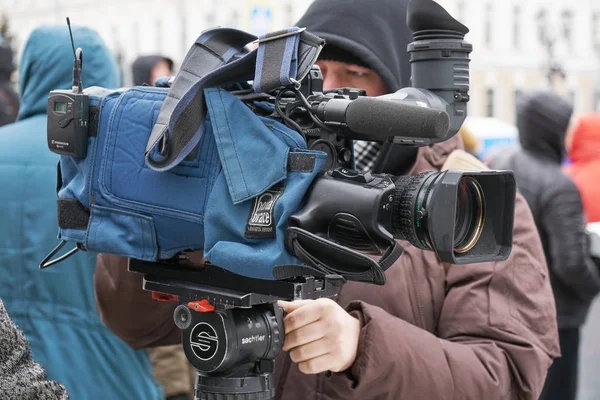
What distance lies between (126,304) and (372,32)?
36.7 inches

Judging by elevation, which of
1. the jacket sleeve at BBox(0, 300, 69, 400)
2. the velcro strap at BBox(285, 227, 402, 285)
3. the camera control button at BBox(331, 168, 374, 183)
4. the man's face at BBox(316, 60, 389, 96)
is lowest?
the jacket sleeve at BBox(0, 300, 69, 400)

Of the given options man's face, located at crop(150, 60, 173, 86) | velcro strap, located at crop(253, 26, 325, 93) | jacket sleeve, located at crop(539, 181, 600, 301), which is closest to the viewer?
velcro strap, located at crop(253, 26, 325, 93)

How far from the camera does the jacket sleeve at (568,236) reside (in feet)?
13.8

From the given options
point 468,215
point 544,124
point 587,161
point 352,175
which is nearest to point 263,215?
point 352,175

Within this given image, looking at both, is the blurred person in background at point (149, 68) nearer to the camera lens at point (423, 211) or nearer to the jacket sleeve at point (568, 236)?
the jacket sleeve at point (568, 236)

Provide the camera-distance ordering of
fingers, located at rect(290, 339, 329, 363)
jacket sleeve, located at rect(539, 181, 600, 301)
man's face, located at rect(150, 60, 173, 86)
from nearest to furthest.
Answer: fingers, located at rect(290, 339, 329, 363) → jacket sleeve, located at rect(539, 181, 600, 301) → man's face, located at rect(150, 60, 173, 86)

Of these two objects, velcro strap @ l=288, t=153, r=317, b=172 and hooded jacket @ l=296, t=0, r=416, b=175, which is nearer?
velcro strap @ l=288, t=153, r=317, b=172

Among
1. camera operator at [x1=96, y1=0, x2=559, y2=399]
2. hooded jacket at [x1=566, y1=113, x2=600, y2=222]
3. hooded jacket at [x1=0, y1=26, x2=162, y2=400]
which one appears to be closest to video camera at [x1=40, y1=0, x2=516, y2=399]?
camera operator at [x1=96, y1=0, x2=559, y2=399]

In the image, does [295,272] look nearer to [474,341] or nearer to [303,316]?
[303,316]

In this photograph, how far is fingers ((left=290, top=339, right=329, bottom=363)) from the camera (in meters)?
1.86

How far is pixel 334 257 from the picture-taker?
1.58m

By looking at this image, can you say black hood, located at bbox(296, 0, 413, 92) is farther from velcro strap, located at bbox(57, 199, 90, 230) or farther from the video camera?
velcro strap, located at bbox(57, 199, 90, 230)

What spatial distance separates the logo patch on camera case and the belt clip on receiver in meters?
0.41

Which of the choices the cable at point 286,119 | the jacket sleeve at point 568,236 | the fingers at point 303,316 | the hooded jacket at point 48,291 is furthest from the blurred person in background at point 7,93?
the cable at point 286,119
